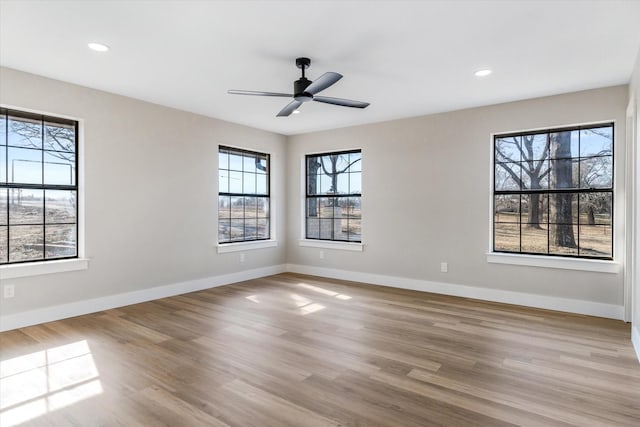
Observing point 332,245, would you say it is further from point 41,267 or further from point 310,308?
point 41,267

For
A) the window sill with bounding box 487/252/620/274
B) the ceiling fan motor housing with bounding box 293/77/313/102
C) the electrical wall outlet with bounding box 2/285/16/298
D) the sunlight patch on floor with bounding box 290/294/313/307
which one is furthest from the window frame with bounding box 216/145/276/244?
the window sill with bounding box 487/252/620/274

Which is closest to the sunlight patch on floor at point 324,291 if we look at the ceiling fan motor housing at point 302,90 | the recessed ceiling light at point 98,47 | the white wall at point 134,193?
the white wall at point 134,193

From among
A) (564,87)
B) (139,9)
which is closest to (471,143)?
(564,87)

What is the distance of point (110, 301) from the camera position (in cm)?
442

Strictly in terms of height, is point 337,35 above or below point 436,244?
above

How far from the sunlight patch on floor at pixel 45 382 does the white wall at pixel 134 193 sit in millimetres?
1084

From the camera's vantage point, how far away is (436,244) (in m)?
5.29

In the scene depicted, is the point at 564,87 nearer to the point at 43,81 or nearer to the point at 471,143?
the point at 471,143

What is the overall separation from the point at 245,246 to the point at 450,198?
3.21 m

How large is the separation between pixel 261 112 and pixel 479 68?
2842mm

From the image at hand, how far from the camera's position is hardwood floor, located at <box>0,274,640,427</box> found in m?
2.21

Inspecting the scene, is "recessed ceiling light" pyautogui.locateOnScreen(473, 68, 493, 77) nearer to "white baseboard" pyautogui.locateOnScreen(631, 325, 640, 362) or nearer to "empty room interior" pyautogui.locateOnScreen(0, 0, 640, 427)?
"empty room interior" pyautogui.locateOnScreen(0, 0, 640, 427)

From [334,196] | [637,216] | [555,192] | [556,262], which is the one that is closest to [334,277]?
[334,196]

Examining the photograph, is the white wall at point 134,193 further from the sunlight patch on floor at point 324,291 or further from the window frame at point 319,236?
the window frame at point 319,236
